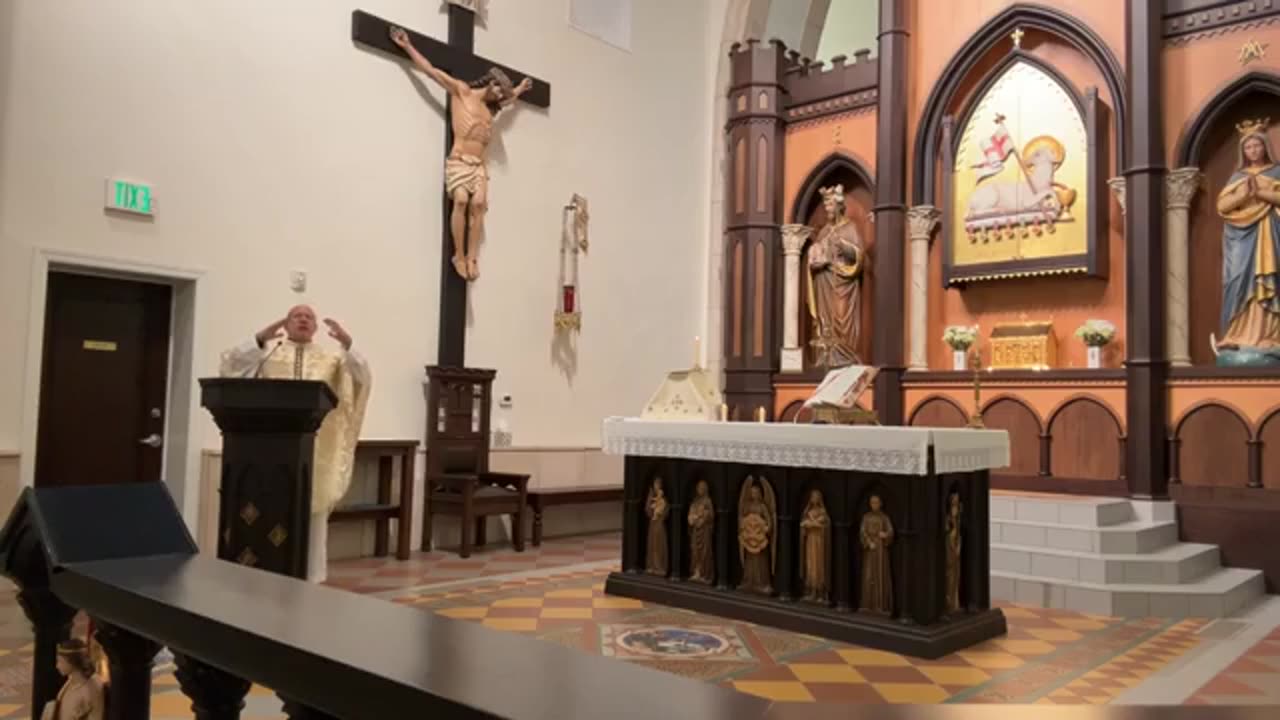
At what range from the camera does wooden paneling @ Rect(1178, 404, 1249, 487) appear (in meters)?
7.00

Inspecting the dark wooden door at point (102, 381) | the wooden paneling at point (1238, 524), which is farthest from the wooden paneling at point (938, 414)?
the dark wooden door at point (102, 381)

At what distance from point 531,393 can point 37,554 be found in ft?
22.5

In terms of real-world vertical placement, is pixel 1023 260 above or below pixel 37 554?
above

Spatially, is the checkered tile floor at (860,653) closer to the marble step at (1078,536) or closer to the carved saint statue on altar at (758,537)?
the carved saint statue on altar at (758,537)

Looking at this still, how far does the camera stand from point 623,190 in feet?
30.9

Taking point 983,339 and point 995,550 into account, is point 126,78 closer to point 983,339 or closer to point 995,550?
point 995,550

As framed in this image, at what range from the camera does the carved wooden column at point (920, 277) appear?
886 cm

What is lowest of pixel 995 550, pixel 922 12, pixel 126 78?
pixel 995 550

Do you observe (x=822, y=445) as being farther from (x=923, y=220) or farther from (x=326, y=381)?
(x=923, y=220)

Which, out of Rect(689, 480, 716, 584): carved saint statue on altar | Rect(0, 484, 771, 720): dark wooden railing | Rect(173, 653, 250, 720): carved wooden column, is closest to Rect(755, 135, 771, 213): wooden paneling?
Rect(689, 480, 716, 584): carved saint statue on altar

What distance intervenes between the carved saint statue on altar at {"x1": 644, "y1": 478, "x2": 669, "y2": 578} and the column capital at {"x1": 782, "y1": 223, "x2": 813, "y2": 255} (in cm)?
457

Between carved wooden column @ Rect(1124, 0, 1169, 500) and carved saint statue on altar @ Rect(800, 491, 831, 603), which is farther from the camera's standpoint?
carved wooden column @ Rect(1124, 0, 1169, 500)

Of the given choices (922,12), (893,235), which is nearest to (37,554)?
(893,235)

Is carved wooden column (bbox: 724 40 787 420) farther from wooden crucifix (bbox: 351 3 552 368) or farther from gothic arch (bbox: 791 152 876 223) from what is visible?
wooden crucifix (bbox: 351 3 552 368)
